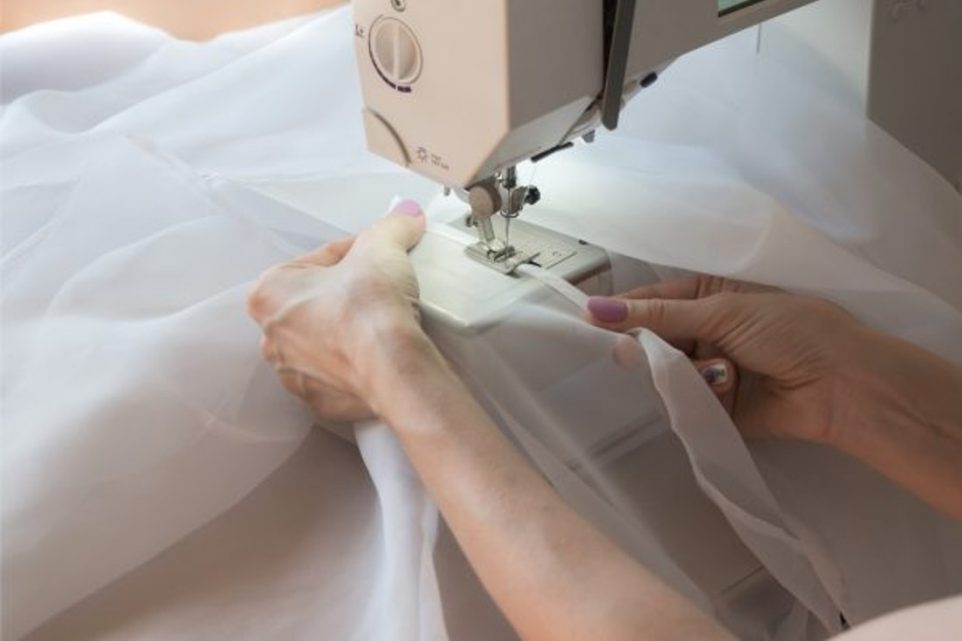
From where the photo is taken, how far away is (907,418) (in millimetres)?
1055

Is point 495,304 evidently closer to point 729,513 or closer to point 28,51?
point 729,513

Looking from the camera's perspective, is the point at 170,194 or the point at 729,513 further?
the point at 170,194

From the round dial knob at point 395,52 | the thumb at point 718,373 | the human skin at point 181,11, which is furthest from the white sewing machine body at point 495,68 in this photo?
the human skin at point 181,11

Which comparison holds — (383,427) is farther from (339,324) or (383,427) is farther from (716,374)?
(716,374)

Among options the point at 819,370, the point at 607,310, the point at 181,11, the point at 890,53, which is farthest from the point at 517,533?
the point at 181,11

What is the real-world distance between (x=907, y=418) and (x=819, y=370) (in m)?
0.08

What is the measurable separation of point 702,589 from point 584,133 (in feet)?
1.28

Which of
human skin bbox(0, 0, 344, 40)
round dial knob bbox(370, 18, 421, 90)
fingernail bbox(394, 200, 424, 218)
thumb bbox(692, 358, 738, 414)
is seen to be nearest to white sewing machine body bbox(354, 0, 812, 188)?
round dial knob bbox(370, 18, 421, 90)

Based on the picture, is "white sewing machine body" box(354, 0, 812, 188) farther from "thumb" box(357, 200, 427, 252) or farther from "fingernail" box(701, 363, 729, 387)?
"fingernail" box(701, 363, 729, 387)

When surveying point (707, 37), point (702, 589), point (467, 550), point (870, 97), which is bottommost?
point (702, 589)

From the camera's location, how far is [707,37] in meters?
1.06

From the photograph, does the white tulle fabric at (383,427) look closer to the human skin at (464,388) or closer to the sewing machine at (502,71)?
the human skin at (464,388)

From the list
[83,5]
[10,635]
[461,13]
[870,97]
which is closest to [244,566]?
[10,635]

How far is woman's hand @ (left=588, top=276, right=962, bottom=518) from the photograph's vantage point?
41.2 inches
